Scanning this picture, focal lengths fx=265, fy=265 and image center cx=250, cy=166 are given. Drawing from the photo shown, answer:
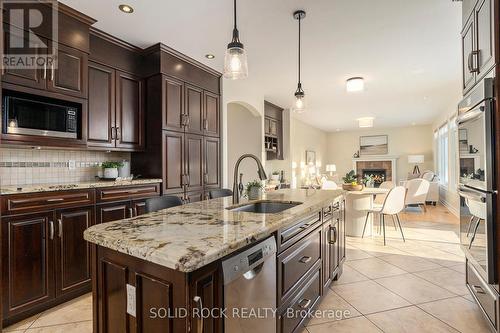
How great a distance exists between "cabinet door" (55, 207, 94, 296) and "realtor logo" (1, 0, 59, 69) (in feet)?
4.21

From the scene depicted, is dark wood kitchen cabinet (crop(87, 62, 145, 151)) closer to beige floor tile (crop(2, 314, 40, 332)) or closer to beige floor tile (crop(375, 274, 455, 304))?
beige floor tile (crop(2, 314, 40, 332))

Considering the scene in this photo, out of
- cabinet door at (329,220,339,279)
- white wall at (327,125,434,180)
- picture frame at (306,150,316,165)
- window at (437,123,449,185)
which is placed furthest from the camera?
white wall at (327,125,434,180)

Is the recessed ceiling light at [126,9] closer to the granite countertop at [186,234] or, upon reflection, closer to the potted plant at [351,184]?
the granite countertop at [186,234]

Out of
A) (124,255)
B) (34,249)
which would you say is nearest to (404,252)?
(124,255)

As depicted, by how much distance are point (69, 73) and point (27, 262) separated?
1.67 meters

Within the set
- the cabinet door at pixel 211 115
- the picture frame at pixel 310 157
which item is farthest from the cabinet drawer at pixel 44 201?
the picture frame at pixel 310 157

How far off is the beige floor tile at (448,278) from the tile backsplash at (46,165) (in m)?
3.90

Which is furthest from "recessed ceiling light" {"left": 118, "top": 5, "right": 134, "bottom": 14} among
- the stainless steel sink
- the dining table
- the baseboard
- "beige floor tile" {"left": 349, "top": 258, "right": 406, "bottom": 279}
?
the baseboard

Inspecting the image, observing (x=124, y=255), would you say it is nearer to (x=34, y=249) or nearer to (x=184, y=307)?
(x=184, y=307)

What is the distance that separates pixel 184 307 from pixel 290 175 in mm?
6430

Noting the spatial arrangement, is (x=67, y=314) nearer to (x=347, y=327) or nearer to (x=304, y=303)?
(x=304, y=303)

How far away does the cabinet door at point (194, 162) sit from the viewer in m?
3.60

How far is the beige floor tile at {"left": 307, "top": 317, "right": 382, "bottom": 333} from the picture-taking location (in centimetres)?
193

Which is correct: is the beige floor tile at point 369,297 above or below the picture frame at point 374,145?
below
